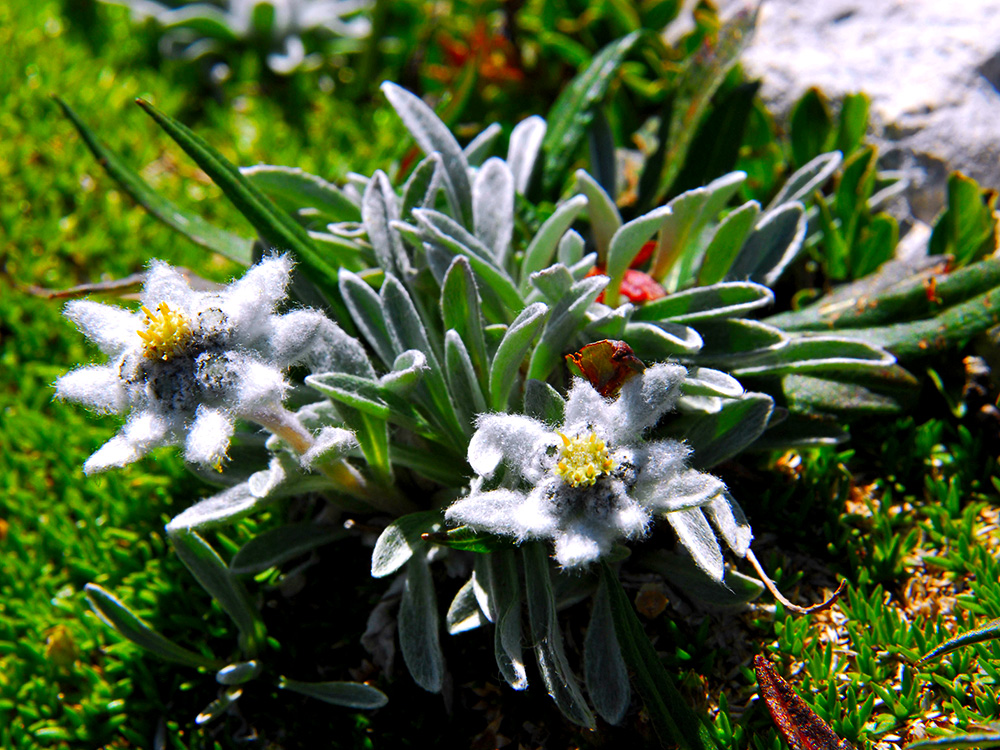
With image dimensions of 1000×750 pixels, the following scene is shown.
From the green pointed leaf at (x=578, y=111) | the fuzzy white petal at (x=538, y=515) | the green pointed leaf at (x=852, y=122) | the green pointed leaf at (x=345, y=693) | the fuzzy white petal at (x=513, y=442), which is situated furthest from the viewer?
the green pointed leaf at (x=578, y=111)

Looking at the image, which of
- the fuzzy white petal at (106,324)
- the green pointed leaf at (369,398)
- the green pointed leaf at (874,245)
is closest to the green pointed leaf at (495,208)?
the green pointed leaf at (369,398)

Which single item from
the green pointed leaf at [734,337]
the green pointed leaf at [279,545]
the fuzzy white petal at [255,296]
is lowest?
the green pointed leaf at [279,545]

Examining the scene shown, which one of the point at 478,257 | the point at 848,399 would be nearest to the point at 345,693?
the point at 478,257

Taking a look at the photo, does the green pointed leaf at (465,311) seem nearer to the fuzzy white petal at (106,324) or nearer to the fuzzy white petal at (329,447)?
the fuzzy white petal at (329,447)

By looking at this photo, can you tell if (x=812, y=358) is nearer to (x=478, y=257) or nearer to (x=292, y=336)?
(x=478, y=257)

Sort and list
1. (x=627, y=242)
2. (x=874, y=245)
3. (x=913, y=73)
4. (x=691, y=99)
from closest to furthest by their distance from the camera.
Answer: (x=627, y=242) < (x=874, y=245) < (x=691, y=99) < (x=913, y=73)

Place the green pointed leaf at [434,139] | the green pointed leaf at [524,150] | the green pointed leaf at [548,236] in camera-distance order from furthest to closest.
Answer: the green pointed leaf at [524,150], the green pointed leaf at [434,139], the green pointed leaf at [548,236]

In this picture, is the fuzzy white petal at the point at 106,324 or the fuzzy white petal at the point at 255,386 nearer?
the fuzzy white petal at the point at 255,386
